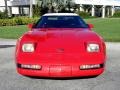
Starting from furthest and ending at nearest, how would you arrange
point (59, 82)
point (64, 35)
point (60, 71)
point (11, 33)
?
point (11, 33)
point (64, 35)
point (59, 82)
point (60, 71)

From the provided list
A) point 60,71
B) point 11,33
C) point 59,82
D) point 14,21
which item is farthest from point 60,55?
point 14,21

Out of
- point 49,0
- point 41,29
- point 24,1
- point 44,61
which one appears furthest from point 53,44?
point 24,1

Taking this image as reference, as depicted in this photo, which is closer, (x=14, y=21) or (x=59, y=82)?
(x=59, y=82)

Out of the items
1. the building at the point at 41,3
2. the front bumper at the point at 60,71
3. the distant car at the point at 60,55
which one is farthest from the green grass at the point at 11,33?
the building at the point at 41,3

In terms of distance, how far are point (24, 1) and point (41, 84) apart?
172 ft

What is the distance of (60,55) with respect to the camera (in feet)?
20.0

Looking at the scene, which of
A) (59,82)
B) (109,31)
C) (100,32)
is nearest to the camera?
(59,82)

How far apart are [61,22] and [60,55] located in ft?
6.67

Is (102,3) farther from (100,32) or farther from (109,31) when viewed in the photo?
(100,32)

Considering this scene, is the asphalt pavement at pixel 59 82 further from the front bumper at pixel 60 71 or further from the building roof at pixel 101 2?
the building roof at pixel 101 2

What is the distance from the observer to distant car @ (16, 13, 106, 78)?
6016 millimetres

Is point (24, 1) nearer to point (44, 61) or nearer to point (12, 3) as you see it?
point (12, 3)

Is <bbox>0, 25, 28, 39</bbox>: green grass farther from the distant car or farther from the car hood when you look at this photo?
the distant car

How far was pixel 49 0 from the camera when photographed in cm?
4912
